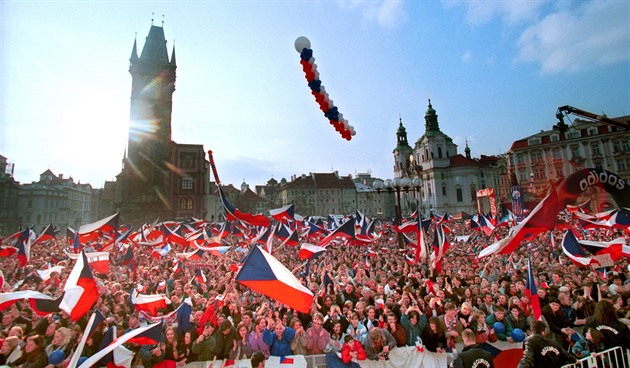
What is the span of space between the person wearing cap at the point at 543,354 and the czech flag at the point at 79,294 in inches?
352

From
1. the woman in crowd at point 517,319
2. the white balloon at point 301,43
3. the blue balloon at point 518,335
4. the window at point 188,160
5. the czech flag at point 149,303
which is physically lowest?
the blue balloon at point 518,335

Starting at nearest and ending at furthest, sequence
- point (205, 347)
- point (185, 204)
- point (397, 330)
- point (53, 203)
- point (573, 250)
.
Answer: point (205, 347)
point (397, 330)
point (573, 250)
point (185, 204)
point (53, 203)

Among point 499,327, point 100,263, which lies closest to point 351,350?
point 499,327

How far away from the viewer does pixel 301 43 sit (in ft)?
27.0

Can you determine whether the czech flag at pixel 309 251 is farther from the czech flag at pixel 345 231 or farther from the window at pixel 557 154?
the window at pixel 557 154

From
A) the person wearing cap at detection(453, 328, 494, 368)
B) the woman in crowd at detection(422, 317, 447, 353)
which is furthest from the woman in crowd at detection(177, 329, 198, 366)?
the person wearing cap at detection(453, 328, 494, 368)

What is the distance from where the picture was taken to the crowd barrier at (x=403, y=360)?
6.29m

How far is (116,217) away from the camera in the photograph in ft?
58.0

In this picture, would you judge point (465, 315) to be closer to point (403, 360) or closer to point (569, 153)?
point (403, 360)

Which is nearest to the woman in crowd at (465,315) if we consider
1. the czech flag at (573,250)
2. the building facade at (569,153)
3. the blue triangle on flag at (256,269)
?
the blue triangle on flag at (256,269)

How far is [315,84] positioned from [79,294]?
302 inches

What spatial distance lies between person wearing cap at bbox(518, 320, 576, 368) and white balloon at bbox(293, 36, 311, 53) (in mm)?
7741

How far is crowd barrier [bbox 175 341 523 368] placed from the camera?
20.6ft

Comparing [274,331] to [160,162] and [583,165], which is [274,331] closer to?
[160,162]
